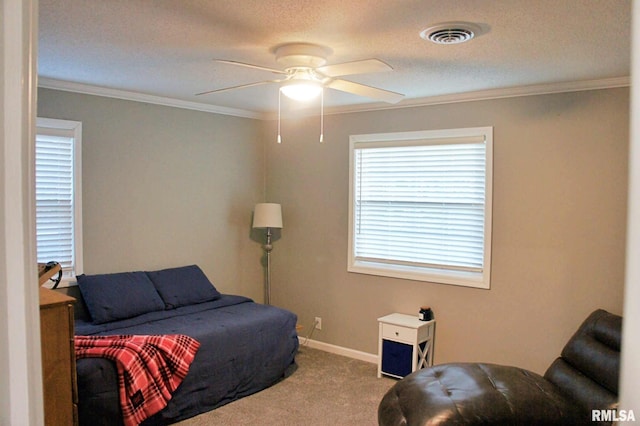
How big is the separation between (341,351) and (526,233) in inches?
82.0

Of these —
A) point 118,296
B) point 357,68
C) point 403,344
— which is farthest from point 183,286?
point 357,68

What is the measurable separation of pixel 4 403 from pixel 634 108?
2.23 ft

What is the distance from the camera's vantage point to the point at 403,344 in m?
4.11

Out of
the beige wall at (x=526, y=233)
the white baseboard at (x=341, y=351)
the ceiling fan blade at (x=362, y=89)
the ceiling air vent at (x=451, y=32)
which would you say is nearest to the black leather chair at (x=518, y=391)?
the beige wall at (x=526, y=233)

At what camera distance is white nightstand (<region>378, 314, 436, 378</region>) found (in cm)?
406

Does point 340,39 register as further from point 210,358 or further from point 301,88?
point 210,358

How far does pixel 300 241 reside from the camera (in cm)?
511

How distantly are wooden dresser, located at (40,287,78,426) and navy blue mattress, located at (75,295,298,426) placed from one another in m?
0.60

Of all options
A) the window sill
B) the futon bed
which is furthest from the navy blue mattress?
the window sill

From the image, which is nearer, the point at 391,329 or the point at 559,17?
the point at 559,17

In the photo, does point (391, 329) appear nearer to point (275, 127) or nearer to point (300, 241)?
point (300, 241)

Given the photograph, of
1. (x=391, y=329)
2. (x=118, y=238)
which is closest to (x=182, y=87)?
(x=118, y=238)

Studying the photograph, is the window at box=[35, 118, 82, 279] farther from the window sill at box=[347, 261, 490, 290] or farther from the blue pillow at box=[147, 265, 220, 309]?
the window sill at box=[347, 261, 490, 290]

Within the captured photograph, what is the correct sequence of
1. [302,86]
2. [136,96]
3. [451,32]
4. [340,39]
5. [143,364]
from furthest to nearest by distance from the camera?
[136,96] < [143,364] < [302,86] < [340,39] < [451,32]
